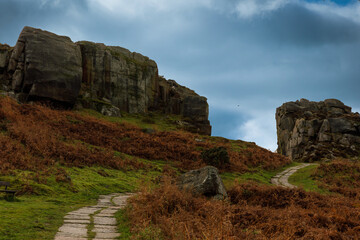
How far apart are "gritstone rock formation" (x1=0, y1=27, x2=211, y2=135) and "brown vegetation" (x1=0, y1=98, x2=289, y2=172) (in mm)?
7793

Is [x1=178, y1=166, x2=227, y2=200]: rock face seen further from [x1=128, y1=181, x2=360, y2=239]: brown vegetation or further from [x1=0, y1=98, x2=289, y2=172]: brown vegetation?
[x1=0, y1=98, x2=289, y2=172]: brown vegetation

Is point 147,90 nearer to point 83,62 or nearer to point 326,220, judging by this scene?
point 83,62

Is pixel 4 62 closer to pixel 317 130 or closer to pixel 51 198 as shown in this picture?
pixel 51 198

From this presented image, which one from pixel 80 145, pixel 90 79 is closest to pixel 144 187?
pixel 80 145

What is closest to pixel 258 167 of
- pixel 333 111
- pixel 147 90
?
pixel 147 90

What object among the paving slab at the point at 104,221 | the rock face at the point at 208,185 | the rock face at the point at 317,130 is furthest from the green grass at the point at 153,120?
the paving slab at the point at 104,221

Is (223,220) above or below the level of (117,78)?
Answer: below

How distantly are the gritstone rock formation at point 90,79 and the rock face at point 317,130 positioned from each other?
19.6 meters

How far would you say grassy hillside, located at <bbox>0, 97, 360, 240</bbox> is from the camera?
632 cm

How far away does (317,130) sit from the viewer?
51.9 m

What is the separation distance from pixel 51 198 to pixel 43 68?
27617 millimetres

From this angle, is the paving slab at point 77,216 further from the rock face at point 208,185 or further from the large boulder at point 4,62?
the large boulder at point 4,62

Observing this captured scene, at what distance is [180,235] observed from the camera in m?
5.19

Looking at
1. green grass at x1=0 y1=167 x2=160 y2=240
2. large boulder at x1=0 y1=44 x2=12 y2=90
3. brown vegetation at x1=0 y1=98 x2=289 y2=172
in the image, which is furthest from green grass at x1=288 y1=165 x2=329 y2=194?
large boulder at x1=0 y1=44 x2=12 y2=90
